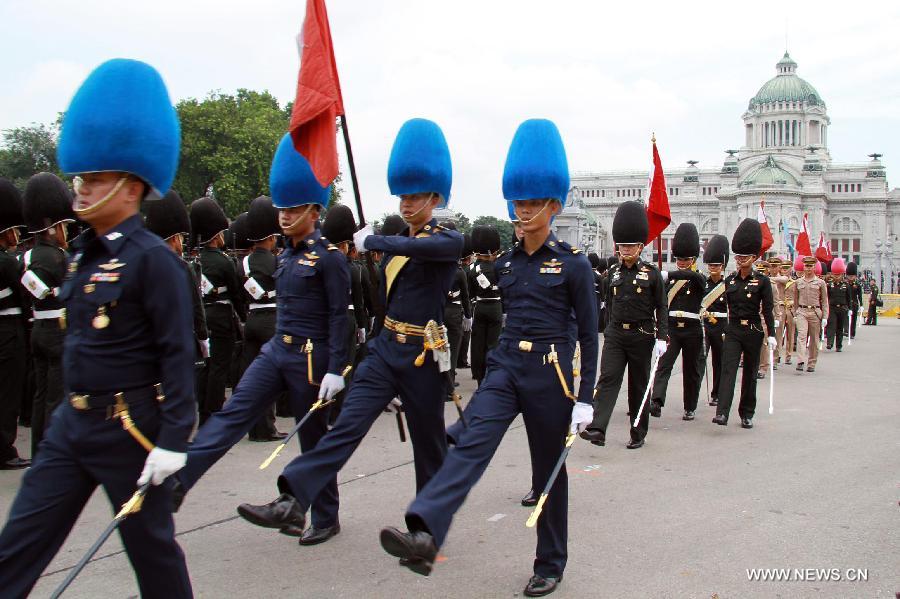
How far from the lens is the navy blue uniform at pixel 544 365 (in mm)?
4648

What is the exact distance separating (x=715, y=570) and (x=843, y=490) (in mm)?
2544

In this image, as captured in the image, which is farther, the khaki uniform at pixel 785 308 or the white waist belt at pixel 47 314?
the khaki uniform at pixel 785 308

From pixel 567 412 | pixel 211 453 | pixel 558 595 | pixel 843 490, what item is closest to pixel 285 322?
pixel 211 453

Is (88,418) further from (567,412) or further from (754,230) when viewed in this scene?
(754,230)

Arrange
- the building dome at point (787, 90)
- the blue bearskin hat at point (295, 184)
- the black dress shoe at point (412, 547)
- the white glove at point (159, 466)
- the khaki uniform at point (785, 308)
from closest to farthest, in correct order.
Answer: the white glove at point (159, 466) → the black dress shoe at point (412, 547) → the blue bearskin hat at point (295, 184) → the khaki uniform at point (785, 308) → the building dome at point (787, 90)

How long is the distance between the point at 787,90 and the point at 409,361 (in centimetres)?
13011

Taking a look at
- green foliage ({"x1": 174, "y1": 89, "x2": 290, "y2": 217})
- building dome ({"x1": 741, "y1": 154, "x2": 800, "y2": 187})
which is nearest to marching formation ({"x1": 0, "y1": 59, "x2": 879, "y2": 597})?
green foliage ({"x1": 174, "y1": 89, "x2": 290, "y2": 217})

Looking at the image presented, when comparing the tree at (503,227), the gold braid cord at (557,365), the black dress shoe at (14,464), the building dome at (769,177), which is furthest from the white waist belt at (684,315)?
the building dome at (769,177)

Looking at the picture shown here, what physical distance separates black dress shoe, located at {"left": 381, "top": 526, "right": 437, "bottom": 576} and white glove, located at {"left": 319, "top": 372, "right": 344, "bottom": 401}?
1.59 m

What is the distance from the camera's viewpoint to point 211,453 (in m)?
4.77

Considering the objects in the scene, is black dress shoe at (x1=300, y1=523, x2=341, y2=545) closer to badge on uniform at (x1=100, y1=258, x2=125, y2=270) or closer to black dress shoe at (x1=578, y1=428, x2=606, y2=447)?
badge on uniform at (x1=100, y1=258, x2=125, y2=270)

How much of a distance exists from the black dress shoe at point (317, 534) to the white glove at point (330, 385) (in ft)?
2.98

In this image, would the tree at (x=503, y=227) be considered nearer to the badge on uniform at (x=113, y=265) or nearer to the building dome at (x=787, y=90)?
the building dome at (x=787, y=90)

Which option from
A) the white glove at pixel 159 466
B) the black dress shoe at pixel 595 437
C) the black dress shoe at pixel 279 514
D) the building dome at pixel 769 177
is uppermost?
the building dome at pixel 769 177
